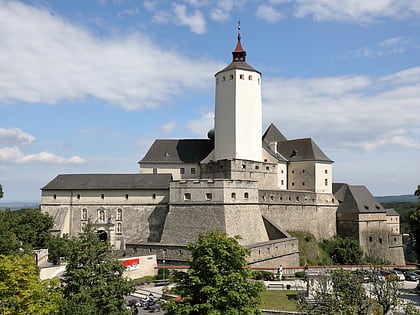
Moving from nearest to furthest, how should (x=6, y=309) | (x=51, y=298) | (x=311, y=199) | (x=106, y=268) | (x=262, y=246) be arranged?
(x=6, y=309)
(x=51, y=298)
(x=106, y=268)
(x=262, y=246)
(x=311, y=199)

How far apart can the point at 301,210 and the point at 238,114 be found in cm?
1346

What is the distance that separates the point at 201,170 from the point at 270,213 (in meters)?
10.3

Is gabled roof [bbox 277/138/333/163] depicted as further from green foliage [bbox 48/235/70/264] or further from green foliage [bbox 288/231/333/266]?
green foliage [bbox 48/235/70/264]

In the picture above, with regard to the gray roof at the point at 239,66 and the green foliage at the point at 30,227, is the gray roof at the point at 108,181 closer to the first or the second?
the green foliage at the point at 30,227

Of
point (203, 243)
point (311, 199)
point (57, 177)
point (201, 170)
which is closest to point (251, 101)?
point (201, 170)

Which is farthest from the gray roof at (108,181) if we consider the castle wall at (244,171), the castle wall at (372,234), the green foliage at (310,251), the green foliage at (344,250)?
the castle wall at (372,234)

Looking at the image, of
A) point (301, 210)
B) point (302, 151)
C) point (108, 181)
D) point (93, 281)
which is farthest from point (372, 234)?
point (93, 281)

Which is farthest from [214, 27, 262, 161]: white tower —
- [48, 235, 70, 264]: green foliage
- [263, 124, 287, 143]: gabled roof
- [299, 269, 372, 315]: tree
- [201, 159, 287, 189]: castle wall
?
[299, 269, 372, 315]: tree

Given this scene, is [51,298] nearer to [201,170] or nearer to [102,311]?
[102,311]

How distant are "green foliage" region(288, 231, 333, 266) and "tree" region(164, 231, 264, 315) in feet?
85.5

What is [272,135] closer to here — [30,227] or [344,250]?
[344,250]

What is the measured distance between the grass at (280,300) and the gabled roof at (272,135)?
27482 millimetres

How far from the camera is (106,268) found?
19.8 m

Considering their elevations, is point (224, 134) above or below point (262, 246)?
above
